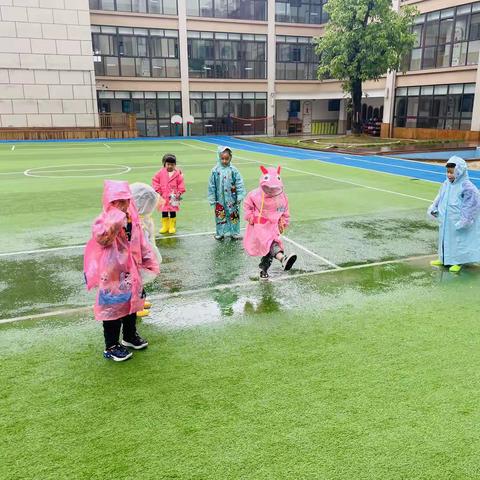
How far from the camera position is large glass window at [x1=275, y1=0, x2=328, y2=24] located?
39062 millimetres

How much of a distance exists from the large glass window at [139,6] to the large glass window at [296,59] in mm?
8955

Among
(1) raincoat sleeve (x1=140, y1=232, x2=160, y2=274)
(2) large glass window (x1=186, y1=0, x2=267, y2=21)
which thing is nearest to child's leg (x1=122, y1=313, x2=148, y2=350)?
(1) raincoat sleeve (x1=140, y1=232, x2=160, y2=274)

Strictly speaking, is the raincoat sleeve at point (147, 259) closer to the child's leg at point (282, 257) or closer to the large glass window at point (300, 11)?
the child's leg at point (282, 257)

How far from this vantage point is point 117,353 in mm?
4469

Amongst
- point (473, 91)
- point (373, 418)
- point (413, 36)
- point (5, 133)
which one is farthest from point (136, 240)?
point (5, 133)

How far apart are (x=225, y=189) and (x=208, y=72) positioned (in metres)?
32.2

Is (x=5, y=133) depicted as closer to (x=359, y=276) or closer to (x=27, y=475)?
(x=359, y=276)

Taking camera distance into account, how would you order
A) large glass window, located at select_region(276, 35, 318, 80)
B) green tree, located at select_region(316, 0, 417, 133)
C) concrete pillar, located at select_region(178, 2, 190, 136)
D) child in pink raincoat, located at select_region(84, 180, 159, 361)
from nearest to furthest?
child in pink raincoat, located at select_region(84, 180, 159, 361) → green tree, located at select_region(316, 0, 417, 133) → concrete pillar, located at select_region(178, 2, 190, 136) → large glass window, located at select_region(276, 35, 318, 80)

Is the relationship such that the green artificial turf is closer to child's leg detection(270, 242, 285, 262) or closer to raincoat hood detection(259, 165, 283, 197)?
child's leg detection(270, 242, 285, 262)

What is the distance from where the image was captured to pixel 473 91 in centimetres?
2666

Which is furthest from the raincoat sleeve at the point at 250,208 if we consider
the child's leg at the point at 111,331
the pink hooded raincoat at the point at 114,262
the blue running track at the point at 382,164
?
the blue running track at the point at 382,164

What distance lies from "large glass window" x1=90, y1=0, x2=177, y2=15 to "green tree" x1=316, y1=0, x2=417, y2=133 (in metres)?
14.7

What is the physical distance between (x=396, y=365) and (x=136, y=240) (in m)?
2.54

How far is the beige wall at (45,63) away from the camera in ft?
106
